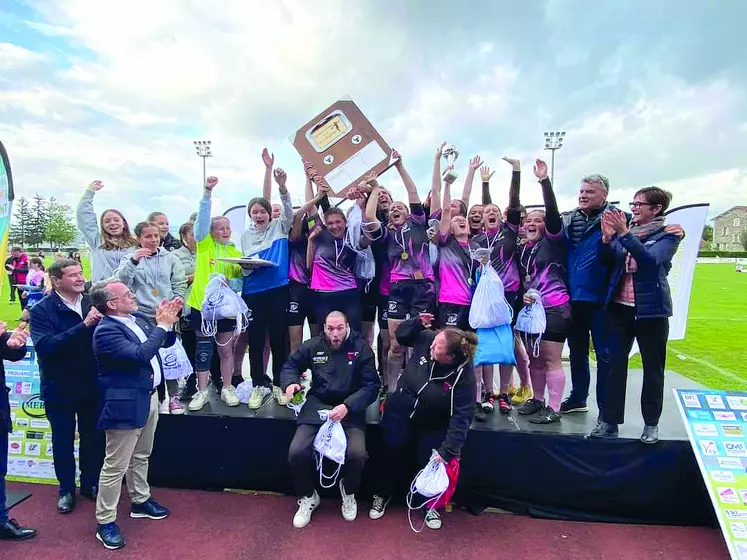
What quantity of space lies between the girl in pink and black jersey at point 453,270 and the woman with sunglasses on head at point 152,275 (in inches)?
82.5

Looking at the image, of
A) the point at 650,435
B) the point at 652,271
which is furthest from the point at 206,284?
the point at 650,435

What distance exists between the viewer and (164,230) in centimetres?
418

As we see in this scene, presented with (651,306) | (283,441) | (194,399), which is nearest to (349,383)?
(283,441)

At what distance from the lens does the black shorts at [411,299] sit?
3625 millimetres

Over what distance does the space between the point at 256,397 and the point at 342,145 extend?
2.23m

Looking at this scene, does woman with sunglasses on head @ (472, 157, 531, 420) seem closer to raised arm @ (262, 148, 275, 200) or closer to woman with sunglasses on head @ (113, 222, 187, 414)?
raised arm @ (262, 148, 275, 200)

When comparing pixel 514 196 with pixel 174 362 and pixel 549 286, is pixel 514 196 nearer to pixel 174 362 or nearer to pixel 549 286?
pixel 549 286

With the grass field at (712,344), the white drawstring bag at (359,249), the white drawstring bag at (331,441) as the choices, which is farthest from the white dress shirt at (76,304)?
the grass field at (712,344)

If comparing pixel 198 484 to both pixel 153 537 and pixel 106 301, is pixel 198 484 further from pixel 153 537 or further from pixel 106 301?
pixel 106 301

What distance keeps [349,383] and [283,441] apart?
2.49 feet

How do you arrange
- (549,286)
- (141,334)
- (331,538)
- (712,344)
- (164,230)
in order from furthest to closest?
(712,344) < (164,230) < (549,286) < (331,538) < (141,334)

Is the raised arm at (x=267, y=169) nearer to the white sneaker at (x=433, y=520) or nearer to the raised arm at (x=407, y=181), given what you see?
the raised arm at (x=407, y=181)

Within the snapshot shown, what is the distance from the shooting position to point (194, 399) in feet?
12.3

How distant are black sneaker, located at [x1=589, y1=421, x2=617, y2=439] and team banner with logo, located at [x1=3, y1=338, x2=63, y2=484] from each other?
393cm
